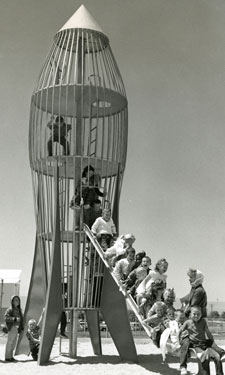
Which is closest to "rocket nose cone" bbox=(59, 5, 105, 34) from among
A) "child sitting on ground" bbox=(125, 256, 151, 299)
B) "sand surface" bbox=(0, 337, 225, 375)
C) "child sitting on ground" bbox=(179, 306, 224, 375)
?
"child sitting on ground" bbox=(125, 256, 151, 299)

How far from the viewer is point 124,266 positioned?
10891 mm

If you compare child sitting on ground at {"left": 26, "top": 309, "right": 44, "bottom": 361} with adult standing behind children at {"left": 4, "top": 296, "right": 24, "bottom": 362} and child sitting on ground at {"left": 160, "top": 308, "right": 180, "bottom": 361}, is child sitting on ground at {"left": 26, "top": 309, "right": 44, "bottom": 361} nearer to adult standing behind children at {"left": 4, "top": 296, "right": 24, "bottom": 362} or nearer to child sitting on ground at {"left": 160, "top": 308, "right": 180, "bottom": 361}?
adult standing behind children at {"left": 4, "top": 296, "right": 24, "bottom": 362}

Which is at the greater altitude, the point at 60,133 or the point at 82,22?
the point at 82,22

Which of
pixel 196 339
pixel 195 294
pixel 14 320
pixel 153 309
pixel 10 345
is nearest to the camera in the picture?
pixel 196 339

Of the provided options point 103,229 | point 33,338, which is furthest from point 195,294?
point 33,338

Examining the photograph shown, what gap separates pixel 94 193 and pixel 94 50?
361cm

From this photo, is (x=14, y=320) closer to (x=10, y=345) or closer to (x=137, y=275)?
(x=10, y=345)

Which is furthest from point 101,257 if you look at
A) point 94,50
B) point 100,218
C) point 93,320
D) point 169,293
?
point 94,50

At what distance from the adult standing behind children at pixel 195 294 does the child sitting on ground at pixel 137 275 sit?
1.55 meters

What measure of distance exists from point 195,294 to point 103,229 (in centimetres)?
347

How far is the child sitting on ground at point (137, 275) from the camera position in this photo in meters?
10.8

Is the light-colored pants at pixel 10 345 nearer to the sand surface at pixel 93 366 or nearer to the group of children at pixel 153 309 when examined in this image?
the group of children at pixel 153 309

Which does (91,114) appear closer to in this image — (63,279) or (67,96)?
(67,96)

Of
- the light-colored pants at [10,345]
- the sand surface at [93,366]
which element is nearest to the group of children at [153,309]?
the light-colored pants at [10,345]
